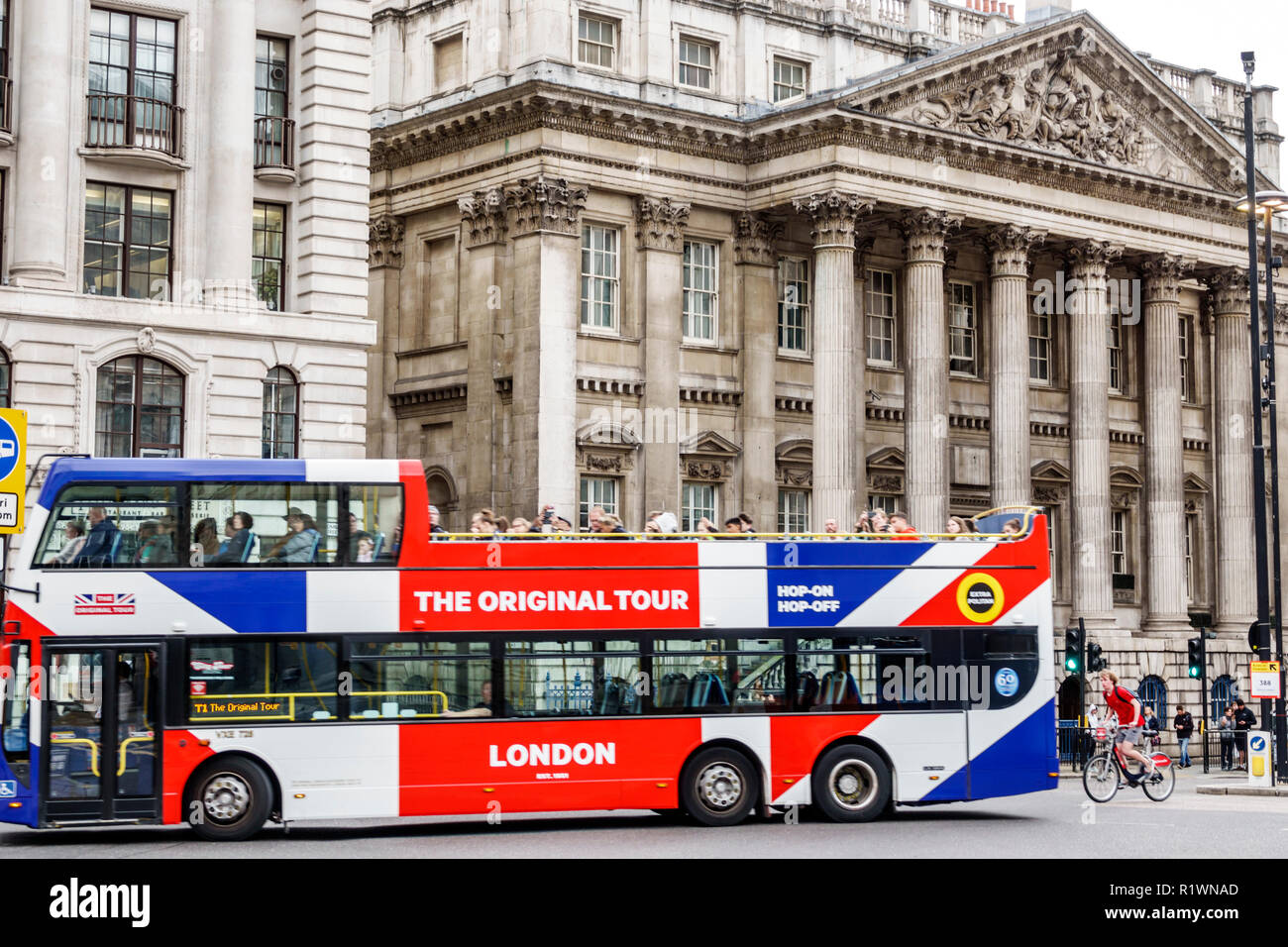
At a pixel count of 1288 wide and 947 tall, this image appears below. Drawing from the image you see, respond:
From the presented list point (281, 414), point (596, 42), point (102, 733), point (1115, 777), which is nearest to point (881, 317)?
point (596, 42)

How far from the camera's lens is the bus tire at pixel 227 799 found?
68.2ft

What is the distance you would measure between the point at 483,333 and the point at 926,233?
11.4 meters

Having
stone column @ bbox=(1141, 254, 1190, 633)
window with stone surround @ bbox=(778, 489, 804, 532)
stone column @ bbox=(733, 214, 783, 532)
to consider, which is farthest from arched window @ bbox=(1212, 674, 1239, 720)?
stone column @ bbox=(733, 214, 783, 532)

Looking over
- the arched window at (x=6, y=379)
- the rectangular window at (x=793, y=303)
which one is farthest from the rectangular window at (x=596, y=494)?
the arched window at (x=6, y=379)

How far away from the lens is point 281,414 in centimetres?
3381

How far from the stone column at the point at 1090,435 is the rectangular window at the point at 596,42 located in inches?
550

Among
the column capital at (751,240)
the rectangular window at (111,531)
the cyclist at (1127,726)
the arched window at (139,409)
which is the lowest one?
the cyclist at (1127,726)

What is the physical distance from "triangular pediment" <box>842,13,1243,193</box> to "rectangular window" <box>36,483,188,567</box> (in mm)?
27530

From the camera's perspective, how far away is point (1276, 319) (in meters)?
60.5

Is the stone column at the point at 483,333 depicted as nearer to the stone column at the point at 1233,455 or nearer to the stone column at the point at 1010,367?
the stone column at the point at 1010,367

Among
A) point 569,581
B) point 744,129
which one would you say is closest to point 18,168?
point 569,581

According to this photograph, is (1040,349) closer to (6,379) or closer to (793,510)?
(793,510)

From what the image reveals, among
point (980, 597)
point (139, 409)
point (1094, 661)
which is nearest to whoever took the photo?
point (980, 597)

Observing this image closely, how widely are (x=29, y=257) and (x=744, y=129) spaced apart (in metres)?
20.4
